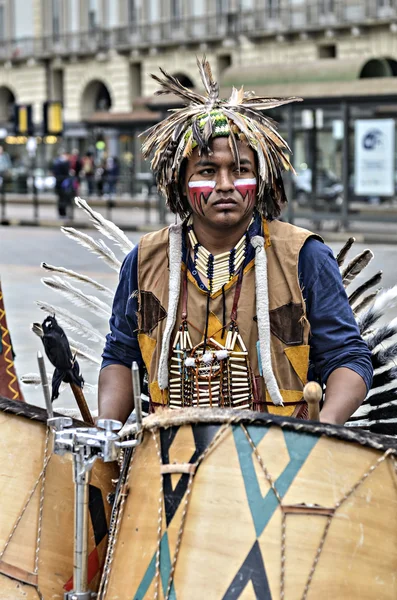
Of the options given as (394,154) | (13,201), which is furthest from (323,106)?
(13,201)

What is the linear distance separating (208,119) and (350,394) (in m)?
0.80

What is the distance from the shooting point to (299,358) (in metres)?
3.17

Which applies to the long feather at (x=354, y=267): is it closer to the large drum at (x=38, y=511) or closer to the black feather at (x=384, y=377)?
the black feather at (x=384, y=377)

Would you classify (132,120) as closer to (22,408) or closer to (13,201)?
(13,201)

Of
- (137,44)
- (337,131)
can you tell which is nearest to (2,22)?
(137,44)

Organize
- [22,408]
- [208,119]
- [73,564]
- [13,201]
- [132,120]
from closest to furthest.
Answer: [73,564]
[22,408]
[208,119]
[13,201]
[132,120]

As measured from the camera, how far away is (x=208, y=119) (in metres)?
3.13

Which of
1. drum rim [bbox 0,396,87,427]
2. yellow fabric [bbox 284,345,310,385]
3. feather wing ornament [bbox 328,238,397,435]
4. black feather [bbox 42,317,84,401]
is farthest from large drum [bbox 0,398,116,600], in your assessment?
feather wing ornament [bbox 328,238,397,435]

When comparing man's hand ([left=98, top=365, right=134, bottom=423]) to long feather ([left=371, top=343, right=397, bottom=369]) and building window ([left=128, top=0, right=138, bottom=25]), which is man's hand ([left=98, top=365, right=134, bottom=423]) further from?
building window ([left=128, top=0, right=138, bottom=25])

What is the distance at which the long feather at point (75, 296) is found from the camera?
4156 mm

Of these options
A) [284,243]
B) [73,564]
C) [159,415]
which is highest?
[284,243]

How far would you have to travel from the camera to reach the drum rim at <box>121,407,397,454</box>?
2.39 meters

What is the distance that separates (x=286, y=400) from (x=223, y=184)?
1.94 ft

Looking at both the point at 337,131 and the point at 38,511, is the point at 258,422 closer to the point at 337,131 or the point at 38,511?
the point at 38,511
